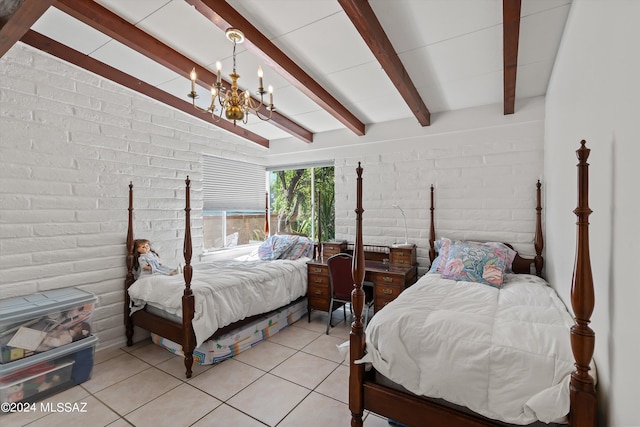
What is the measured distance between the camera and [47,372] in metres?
2.11

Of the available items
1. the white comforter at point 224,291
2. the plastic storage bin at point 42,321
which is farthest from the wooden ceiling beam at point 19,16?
the white comforter at point 224,291

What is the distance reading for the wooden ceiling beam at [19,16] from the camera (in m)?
1.50

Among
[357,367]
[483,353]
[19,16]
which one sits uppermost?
[19,16]

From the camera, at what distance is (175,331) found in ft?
8.07

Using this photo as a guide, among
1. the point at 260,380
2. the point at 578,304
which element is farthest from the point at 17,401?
the point at 578,304

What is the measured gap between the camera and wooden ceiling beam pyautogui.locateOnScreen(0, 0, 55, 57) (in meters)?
1.50

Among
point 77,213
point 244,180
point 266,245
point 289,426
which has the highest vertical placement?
point 244,180

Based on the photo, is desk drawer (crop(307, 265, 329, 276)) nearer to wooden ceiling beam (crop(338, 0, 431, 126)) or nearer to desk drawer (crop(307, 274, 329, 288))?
desk drawer (crop(307, 274, 329, 288))

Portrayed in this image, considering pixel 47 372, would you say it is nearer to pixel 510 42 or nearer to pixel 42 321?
pixel 42 321

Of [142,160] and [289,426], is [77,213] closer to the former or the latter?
[142,160]

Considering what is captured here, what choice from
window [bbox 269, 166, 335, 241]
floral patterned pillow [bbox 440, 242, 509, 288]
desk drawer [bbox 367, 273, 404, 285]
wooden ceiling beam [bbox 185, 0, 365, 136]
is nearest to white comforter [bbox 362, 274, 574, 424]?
floral patterned pillow [bbox 440, 242, 509, 288]

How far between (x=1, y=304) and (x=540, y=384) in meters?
3.23

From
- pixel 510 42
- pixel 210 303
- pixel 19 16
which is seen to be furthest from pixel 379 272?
pixel 19 16

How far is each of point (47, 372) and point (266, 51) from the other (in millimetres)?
2768
